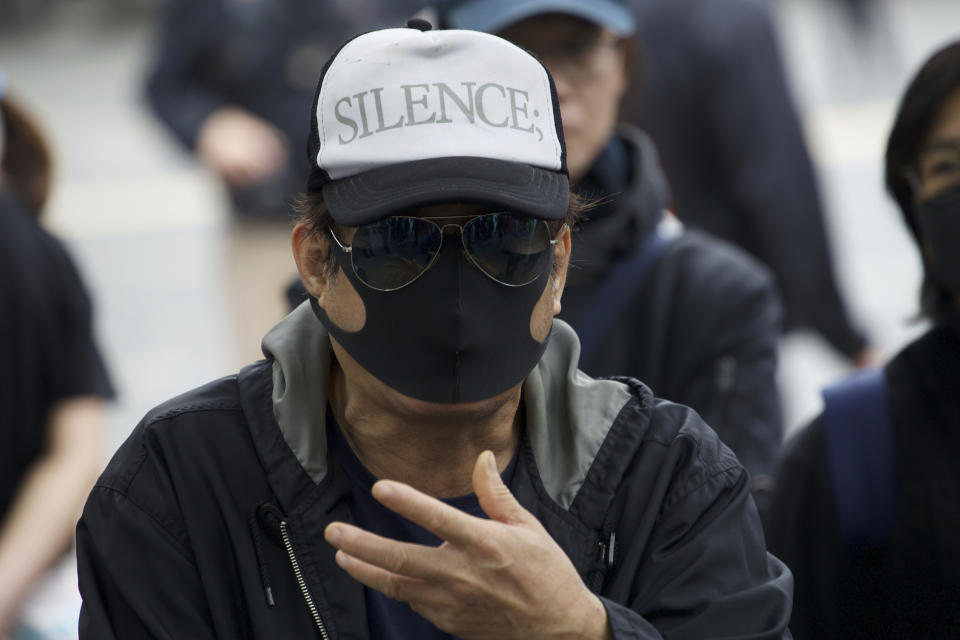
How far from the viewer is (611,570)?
85.1 inches

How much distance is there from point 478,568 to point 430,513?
0.10 meters

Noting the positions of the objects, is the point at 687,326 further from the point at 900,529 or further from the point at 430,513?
the point at 430,513

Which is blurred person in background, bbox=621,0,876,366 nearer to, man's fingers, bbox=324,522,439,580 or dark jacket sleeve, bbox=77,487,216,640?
dark jacket sleeve, bbox=77,487,216,640

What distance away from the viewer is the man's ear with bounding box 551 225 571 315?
2.23m

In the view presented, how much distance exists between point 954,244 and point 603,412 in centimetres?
110

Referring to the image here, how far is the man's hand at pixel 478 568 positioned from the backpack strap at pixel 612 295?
1382 mm

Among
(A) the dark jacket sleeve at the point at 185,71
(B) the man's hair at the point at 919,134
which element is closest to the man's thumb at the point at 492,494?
(B) the man's hair at the point at 919,134

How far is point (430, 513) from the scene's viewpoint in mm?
1846

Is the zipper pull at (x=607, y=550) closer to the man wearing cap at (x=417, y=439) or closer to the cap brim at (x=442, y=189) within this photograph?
the man wearing cap at (x=417, y=439)

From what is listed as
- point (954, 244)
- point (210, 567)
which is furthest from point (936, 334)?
point (210, 567)

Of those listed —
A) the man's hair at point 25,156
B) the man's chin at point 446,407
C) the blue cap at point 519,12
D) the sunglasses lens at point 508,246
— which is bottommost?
the man's chin at point 446,407

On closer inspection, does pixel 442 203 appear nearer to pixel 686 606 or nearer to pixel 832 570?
pixel 686 606

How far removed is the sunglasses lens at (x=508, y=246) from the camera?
207 centimetres

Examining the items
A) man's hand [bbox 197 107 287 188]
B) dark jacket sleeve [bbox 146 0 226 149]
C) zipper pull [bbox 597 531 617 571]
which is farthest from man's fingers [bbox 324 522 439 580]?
dark jacket sleeve [bbox 146 0 226 149]
